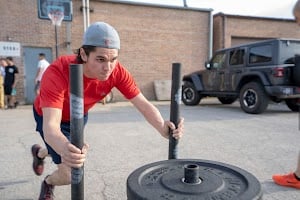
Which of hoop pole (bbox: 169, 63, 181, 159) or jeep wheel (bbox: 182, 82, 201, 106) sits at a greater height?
hoop pole (bbox: 169, 63, 181, 159)

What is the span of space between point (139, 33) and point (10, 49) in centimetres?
564

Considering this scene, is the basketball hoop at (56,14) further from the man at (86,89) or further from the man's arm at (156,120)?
the man's arm at (156,120)

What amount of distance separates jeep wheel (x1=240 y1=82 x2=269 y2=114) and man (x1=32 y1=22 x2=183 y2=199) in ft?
20.0

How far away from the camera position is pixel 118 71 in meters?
2.48

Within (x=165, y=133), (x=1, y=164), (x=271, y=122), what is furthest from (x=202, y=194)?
(x=271, y=122)

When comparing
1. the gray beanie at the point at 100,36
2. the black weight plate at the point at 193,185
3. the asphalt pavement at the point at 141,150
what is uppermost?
the gray beanie at the point at 100,36

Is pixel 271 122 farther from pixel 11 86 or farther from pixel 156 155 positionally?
pixel 11 86

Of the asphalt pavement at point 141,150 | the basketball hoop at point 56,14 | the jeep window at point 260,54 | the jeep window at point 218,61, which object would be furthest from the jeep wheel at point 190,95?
the basketball hoop at point 56,14

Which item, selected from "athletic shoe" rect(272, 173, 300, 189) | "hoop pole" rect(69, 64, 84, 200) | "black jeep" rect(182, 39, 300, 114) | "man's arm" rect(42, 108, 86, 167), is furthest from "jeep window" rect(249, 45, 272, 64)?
"hoop pole" rect(69, 64, 84, 200)

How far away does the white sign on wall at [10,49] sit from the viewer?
452 inches

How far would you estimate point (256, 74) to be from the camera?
7969 mm

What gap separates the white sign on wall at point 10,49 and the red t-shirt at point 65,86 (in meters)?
10.2

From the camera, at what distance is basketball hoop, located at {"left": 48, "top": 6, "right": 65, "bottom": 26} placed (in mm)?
11363

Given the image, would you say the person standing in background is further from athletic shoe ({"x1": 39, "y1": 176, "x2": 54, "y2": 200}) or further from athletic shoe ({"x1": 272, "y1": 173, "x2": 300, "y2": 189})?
athletic shoe ({"x1": 272, "y1": 173, "x2": 300, "y2": 189})
